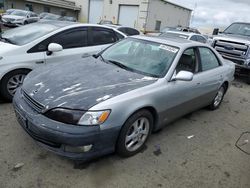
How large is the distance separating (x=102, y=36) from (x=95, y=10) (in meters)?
28.7

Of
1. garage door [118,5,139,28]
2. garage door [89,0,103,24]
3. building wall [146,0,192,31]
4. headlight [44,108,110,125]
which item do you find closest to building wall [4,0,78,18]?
garage door [89,0,103,24]

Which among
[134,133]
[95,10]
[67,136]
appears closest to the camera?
[67,136]

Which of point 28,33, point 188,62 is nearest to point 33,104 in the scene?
point 188,62

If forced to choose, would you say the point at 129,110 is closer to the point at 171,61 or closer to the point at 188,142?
the point at 171,61

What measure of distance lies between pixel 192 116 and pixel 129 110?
7.83 feet

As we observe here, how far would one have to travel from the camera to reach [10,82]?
4055 mm

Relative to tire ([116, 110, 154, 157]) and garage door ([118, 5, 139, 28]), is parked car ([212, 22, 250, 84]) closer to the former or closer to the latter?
tire ([116, 110, 154, 157])

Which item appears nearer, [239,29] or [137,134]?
[137,134]

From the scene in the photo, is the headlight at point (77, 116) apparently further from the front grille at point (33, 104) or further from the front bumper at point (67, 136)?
the front grille at point (33, 104)

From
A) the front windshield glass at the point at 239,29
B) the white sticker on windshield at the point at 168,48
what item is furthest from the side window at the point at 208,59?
the front windshield glass at the point at 239,29

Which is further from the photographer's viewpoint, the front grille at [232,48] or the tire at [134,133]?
the front grille at [232,48]

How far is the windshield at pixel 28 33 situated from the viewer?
4379 mm

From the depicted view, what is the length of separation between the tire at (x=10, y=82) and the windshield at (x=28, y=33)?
593 millimetres

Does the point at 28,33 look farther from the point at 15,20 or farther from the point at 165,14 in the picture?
the point at 165,14
